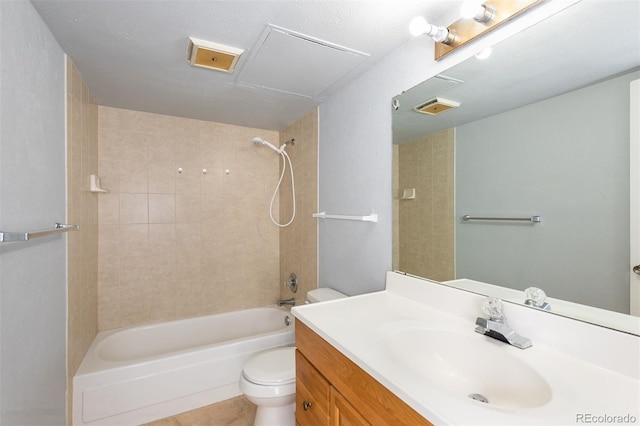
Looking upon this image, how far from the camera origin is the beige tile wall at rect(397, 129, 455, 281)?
1.24 meters

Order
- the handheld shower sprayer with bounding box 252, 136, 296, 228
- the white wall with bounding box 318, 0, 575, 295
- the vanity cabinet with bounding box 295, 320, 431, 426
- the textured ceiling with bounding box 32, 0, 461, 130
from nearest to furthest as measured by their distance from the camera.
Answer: the vanity cabinet with bounding box 295, 320, 431, 426
the textured ceiling with bounding box 32, 0, 461, 130
the white wall with bounding box 318, 0, 575, 295
the handheld shower sprayer with bounding box 252, 136, 296, 228

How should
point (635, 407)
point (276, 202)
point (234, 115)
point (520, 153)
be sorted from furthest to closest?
point (276, 202), point (234, 115), point (520, 153), point (635, 407)

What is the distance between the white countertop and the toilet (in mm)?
590

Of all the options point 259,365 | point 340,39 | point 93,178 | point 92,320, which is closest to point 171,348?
point 92,320

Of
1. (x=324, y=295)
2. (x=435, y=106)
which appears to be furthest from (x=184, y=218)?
(x=435, y=106)

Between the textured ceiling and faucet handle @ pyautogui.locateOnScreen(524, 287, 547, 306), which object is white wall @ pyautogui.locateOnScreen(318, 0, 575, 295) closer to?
the textured ceiling

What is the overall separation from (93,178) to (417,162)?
2118mm

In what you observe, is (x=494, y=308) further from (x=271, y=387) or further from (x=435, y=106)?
(x=271, y=387)

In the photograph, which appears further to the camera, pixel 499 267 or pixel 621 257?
pixel 499 267

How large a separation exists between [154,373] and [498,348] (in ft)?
6.29

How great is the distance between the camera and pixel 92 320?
2068mm

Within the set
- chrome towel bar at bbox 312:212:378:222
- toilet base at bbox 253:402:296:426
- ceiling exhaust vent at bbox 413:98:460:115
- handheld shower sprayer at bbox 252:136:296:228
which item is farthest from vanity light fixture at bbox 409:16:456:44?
toilet base at bbox 253:402:296:426

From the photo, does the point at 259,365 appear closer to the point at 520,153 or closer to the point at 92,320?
the point at 92,320

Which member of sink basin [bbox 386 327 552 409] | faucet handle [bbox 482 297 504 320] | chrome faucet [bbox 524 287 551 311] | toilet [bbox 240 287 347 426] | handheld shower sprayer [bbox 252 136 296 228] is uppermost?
handheld shower sprayer [bbox 252 136 296 228]
